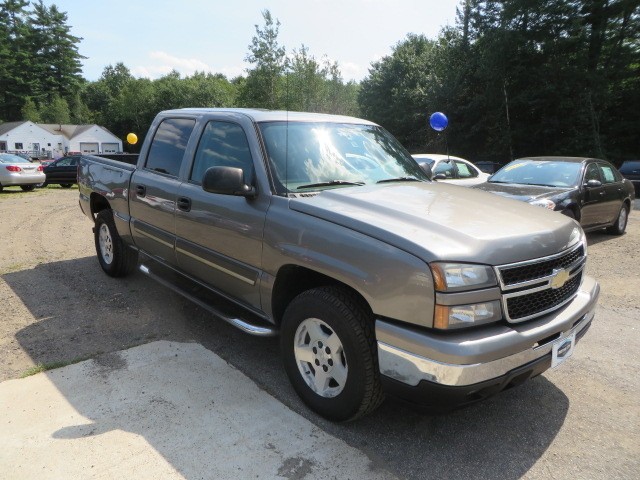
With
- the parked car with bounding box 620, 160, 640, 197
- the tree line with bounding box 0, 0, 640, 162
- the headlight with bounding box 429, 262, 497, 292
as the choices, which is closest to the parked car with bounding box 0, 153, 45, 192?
the tree line with bounding box 0, 0, 640, 162

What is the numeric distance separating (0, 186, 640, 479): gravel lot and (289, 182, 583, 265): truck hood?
1120 mm

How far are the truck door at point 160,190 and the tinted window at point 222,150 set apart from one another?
244 millimetres

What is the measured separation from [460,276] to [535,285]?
1.79 ft

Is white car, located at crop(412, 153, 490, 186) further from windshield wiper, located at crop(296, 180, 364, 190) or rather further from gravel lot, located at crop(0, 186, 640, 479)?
windshield wiper, located at crop(296, 180, 364, 190)

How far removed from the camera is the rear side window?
165 inches

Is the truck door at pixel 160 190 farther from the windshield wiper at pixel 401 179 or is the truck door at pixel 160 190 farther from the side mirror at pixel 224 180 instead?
the windshield wiper at pixel 401 179

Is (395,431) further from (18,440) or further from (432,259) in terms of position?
(18,440)

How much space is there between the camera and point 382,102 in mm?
36469

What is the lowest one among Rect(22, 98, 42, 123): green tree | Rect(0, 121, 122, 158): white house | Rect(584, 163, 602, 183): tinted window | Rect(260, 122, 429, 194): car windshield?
Rect(0, 121, 122, 158): white house

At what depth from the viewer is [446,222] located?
2678 millimetres

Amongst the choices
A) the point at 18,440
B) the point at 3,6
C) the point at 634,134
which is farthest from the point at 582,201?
the point at 3,6

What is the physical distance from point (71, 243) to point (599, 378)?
7.58m

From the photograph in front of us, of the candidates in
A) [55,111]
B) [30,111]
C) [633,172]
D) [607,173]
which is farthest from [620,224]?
[55,111]

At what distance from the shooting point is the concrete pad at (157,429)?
97.3 inches
